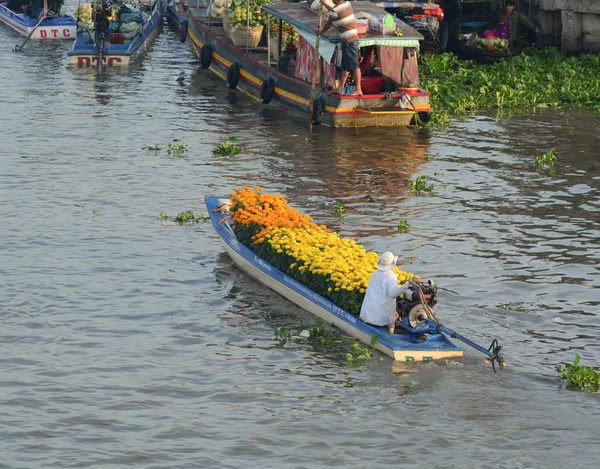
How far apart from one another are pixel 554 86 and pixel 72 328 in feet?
63.6

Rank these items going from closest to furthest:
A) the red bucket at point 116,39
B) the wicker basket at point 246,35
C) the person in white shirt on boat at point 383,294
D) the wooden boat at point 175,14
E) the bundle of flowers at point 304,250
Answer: the person in white shirt on boat at point 383,294 → the bundle of flowers at point 304,250 → the wicker basket at point 246,35 → the red bucket at point 116,39 → the wooden boat at point 175,14

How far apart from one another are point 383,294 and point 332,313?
42.6 inches

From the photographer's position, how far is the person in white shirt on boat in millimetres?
13000

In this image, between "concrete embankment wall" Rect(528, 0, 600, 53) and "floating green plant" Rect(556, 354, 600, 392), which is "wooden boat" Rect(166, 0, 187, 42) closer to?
"concrete embankment wall" Rect(528, 0, 600, 53)

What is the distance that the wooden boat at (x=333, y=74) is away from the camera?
998 inches

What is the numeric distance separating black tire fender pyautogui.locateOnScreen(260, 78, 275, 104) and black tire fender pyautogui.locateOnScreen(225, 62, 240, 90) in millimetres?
2387

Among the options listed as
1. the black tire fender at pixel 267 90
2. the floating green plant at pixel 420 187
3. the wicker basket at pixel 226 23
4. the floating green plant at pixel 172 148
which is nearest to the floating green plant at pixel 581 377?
the floating green plant at pixel 420 187

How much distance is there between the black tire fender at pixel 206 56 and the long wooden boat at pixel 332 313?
1717 centimetres

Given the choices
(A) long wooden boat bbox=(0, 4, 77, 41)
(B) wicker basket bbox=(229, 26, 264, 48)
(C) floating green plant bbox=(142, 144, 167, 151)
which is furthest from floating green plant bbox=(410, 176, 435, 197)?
(A) long wooden boat bbox=(0, 4, 77, 41)

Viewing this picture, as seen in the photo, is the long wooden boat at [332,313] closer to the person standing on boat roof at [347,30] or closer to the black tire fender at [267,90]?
the person standing on boat roof at [347,30]

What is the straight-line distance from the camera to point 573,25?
1304 inches

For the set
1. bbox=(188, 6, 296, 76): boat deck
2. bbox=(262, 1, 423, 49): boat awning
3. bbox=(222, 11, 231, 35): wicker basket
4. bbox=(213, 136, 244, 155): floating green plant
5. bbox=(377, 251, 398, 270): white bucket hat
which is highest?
bbox=(262, 1, 423, 49): boat awning

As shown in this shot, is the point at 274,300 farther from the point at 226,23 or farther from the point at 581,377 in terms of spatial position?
the point at 226,23

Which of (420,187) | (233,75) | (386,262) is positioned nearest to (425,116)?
(420,187)
